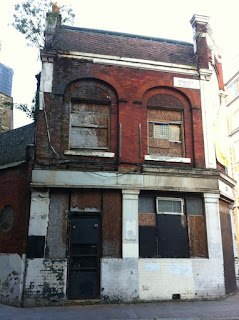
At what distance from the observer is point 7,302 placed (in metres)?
8.80

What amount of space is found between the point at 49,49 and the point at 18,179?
4728 mm

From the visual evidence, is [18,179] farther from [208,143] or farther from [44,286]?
[208,143]

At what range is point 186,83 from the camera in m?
11.6

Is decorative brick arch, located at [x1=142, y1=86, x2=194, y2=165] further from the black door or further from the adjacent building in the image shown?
the adjacent building

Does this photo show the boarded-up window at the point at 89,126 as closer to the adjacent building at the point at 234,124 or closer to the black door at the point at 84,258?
the black door at the point at 84,258

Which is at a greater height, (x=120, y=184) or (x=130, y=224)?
(x=120, y=184)

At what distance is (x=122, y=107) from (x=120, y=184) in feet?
9.39

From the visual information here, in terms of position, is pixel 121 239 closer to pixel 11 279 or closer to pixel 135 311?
pixel 135 311

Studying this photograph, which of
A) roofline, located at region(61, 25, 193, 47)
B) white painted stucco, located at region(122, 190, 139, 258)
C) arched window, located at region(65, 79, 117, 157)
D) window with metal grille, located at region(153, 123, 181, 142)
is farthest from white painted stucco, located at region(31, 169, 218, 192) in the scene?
roofline, located at region(61, 25, 193, 47)

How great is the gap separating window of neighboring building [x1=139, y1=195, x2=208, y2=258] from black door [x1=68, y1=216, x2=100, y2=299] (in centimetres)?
153

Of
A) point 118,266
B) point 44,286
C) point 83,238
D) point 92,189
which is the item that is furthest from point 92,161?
point 44,286

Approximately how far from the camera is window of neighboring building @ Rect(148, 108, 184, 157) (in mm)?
10961

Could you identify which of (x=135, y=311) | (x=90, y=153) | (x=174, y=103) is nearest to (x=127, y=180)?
(x=90, y=153)

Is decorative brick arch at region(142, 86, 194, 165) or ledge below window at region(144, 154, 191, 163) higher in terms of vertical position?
decorative brick arch at region(142, 86, 194, 165)
